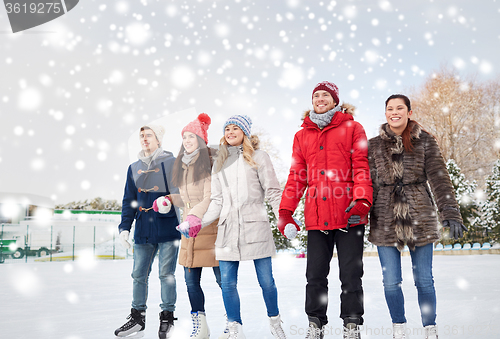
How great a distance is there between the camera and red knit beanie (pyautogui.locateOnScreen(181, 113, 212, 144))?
3.61 metres

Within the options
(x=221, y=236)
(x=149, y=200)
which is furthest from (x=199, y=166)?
(x=221, y=236)

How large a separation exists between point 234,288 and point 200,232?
547mm

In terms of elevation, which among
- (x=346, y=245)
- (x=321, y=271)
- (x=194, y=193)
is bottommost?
(x=321, y=271)

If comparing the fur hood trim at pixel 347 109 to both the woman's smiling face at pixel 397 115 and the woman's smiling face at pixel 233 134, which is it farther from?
the woman's smiling face at pixel 233 134

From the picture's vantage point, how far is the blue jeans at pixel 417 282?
273 centimetres

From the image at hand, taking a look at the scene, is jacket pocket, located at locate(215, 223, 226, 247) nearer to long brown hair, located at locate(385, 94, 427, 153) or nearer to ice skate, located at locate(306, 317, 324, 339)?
ice skate, located at locate(306, 317, 324, 339)

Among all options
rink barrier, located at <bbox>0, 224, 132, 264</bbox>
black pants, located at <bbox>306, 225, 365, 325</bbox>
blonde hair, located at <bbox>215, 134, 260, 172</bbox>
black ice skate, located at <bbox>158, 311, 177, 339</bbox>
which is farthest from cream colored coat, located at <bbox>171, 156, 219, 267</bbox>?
rink barrier, located at <bbox>0, 224, 132, 264</bbox>

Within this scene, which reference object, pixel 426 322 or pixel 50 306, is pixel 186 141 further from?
pixel 50 306

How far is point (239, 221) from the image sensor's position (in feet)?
10.2

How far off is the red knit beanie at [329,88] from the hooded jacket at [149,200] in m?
1.57

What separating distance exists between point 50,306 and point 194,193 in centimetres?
289

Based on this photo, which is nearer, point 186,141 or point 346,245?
point 346,245

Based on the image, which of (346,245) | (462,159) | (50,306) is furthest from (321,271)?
(462,159)

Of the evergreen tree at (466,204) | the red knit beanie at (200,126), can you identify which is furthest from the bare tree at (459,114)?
the red knit beanie at (200,126)
